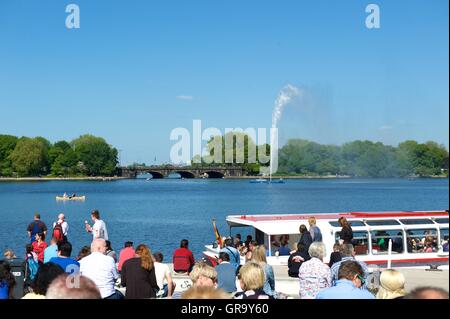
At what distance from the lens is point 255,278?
313 inches

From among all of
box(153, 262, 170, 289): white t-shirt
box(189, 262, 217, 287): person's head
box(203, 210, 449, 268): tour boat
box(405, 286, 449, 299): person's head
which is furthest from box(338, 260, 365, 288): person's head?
box(203, 210, 449, 268): tour boat

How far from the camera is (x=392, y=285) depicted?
7.95m

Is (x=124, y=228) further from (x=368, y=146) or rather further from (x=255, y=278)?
(x=368, y=146)

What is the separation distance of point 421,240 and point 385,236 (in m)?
1.73

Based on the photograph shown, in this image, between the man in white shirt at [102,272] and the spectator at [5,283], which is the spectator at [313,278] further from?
the spectator at [5,283]

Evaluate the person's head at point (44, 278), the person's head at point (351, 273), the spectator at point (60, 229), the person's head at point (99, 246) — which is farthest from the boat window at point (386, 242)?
the person's head at point (44, 278)

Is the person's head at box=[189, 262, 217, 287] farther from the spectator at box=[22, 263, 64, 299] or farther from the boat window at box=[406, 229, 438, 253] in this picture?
the boat window at box=[406, 229, 438, 253]

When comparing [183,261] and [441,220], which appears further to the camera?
[441,220]

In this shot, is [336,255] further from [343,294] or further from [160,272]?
[343,294]

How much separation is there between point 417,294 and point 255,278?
119 inches

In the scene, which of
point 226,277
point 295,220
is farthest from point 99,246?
point 295,220

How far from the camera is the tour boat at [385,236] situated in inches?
844

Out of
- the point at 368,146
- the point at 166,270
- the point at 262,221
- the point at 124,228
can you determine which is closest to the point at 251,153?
the point at 368,146

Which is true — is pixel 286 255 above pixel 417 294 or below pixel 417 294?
below
